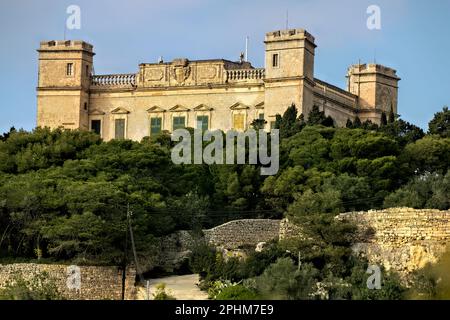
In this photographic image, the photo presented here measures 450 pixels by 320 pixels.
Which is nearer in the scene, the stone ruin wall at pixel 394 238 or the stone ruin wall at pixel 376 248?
the stone ruin wall at pixel 394 238

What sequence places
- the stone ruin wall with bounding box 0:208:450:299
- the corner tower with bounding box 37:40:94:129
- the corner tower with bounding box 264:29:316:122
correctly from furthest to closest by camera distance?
the corner tower with bounding box 37:40:94:129 → the corner tower with bounding box 264:29:316:122 → the stone ruin wall with bounding box 0:208:450:299

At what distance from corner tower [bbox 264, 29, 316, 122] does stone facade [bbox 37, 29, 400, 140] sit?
0.04m

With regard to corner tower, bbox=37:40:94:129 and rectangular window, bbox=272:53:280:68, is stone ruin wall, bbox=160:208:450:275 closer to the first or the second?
rectangular window, bbox=272:53:280:68

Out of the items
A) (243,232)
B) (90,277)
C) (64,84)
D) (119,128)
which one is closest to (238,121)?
(119,128)

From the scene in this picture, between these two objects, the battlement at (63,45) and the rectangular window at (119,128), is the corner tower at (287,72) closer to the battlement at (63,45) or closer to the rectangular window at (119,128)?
the rectangular window at (119,128)

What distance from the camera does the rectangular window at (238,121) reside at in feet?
Answer: 207

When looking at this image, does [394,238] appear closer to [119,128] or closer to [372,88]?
[119,128]

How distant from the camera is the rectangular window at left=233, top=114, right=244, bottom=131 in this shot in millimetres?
63000

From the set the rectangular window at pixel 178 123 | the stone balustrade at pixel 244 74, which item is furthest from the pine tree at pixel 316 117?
the rectangular window at pixel 178 123

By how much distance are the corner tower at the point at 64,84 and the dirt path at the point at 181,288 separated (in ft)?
52.9

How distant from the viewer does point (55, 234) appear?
50438 mm

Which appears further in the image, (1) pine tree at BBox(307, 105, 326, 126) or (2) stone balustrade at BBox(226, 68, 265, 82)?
(2) stone balustrade at BBox(226, 68, 265, 82)

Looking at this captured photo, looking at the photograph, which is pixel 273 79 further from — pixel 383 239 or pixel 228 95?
pixel 383 239

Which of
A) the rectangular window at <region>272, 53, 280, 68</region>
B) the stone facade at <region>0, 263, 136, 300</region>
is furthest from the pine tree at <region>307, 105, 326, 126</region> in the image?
the stone facade at <region>0, 263, 136, 300</region>
